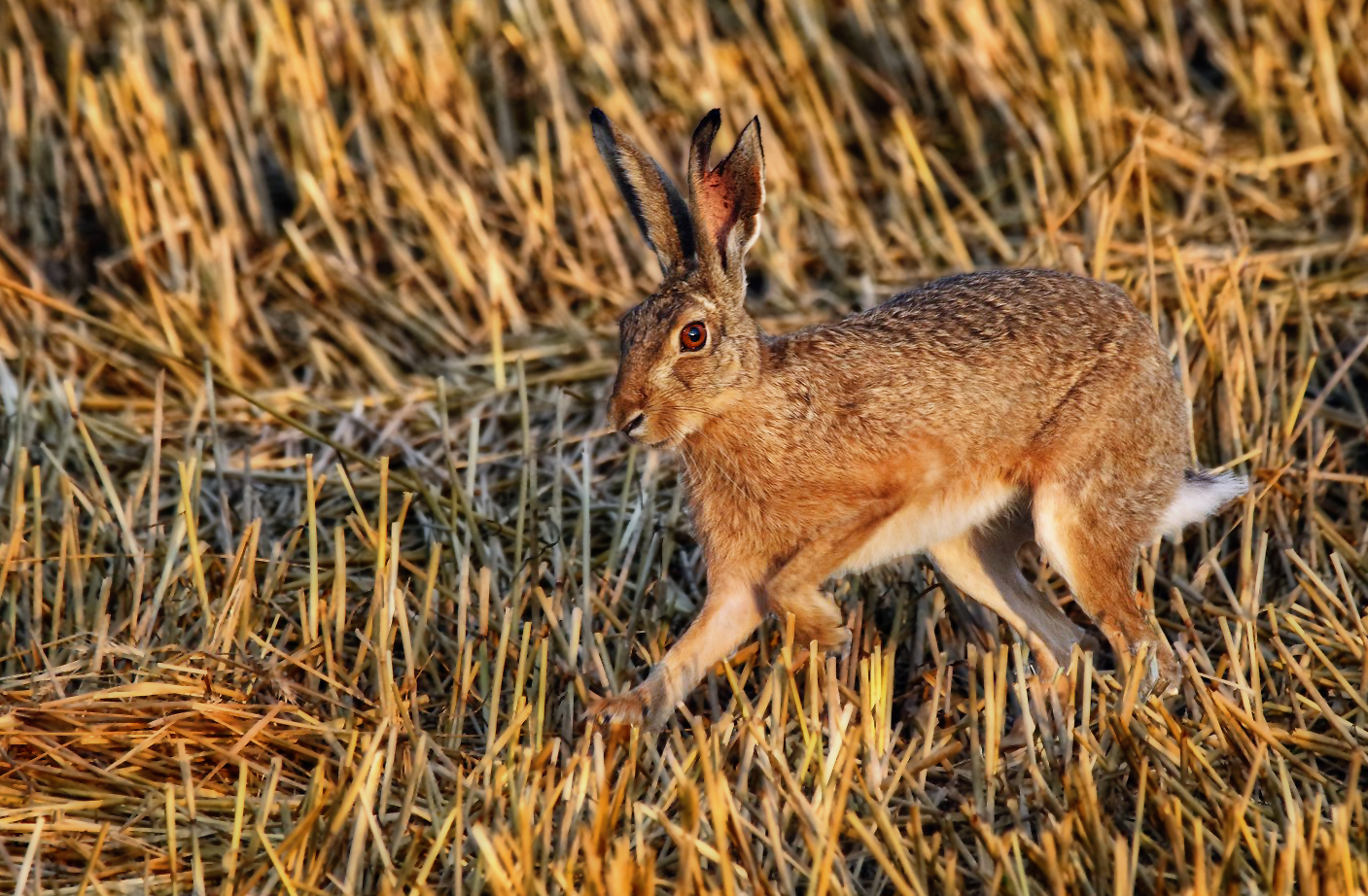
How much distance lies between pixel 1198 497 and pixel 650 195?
58.9 inches

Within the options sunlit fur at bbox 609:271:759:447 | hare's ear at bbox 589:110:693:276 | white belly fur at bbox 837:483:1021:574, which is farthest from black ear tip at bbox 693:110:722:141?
white belly fur at bbox 837:483:1021:574

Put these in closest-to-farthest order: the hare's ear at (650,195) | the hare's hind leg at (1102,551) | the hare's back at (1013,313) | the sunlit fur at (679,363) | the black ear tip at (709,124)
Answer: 1. the black ear tip at (709,124)
2. the sunlit fur at (679,363)
3. the hare's ear at (650,195)
4. the hare's hind leg at (1102,551)
5. the hare's back at (1013,313)

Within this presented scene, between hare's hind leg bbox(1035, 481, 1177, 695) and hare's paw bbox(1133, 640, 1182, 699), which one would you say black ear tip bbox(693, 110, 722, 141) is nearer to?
hare's hind leg bbox(1035, 481, 1177, 695)

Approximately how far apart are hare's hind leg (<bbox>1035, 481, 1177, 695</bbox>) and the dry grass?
4.6 inches

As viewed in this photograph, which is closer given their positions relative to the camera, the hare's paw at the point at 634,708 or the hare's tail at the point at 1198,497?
the hare's paw at the point at 634,708

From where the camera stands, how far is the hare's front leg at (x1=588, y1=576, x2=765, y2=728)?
3.65m

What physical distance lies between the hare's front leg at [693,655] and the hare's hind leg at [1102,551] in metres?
0.68

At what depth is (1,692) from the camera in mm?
3510

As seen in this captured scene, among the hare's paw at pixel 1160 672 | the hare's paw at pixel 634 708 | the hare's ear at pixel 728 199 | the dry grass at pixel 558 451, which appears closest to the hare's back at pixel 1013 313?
the hare's ear at pixel 728 199

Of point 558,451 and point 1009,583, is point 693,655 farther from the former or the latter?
point 558,451

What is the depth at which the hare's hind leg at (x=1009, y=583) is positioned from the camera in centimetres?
413

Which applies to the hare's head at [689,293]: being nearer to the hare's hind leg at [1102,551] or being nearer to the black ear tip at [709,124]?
the black ear tip at [709,124]

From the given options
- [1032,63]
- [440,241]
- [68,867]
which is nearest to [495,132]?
[440,241]

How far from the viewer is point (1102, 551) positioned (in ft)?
12.9
